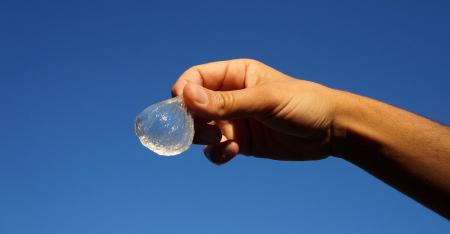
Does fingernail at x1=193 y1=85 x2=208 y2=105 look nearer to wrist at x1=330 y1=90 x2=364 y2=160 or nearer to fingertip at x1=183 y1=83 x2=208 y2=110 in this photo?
fingertip at x1=183 y1=83 x2=208 y2=110

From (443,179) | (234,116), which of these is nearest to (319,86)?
(234,116)

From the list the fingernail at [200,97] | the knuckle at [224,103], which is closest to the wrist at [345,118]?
the knuckle at [224,103]

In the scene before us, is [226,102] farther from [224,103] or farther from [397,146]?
[397,146]

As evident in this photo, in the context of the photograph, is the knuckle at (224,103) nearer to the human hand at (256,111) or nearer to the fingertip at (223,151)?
the human hand at (256,111)

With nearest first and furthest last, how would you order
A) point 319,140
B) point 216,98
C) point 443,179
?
1. point 216,98
2. point 443,179
3. point 319,140

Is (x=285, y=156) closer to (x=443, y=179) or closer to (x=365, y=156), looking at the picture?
(x=365, y=156)

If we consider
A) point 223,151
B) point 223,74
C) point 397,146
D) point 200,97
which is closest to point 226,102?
point 200,97

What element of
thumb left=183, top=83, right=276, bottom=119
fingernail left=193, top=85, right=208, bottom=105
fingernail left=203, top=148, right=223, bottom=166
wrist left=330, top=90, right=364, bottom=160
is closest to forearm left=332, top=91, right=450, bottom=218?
wrist left=330, top=90, right=364, bottom=160
